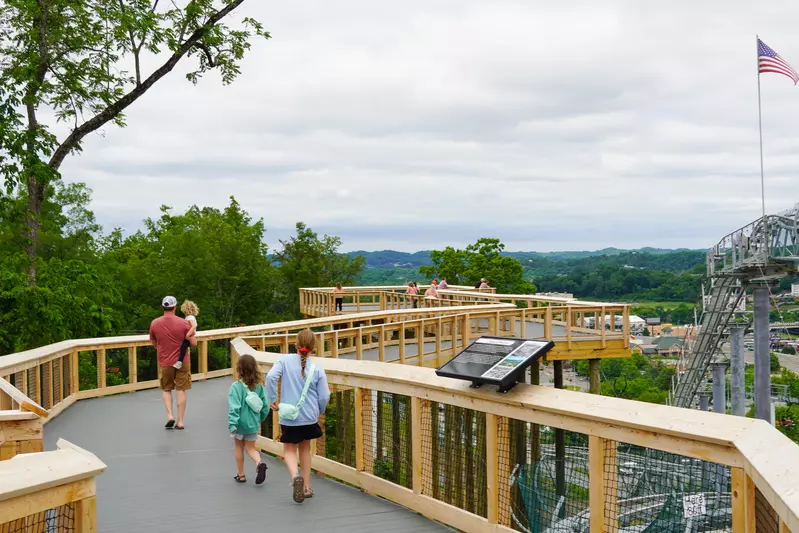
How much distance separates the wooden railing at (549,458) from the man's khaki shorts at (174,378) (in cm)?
314

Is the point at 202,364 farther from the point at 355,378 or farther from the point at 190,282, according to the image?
the point at 190,282

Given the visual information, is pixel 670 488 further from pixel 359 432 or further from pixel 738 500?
pixel 359 432

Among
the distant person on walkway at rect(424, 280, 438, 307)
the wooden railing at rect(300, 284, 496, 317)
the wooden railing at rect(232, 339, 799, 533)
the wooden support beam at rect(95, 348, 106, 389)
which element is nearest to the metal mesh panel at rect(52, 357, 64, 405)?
the wooden support beam at rect(95, 348, 106, 389)

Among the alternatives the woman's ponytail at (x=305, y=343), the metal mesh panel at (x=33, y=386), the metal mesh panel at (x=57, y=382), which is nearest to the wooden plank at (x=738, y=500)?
the woman's ponytail at (x=305, y=343)

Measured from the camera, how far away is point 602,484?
14.9 feet

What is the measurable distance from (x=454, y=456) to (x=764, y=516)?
286cm

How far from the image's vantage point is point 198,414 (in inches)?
446

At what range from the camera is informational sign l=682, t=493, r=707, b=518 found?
4405 mm

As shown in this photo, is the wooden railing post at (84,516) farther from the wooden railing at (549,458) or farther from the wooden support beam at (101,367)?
the wooden support beam at (101,367)

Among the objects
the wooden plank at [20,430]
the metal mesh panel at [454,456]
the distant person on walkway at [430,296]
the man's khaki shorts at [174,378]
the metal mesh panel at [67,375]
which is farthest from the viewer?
the distant person on walkway at [430,296]

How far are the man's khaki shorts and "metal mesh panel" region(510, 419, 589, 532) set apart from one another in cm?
584

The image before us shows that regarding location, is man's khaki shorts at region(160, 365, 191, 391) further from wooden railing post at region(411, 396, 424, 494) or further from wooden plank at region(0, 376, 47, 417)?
wooden railing post at region(411, 396, 424, 494)

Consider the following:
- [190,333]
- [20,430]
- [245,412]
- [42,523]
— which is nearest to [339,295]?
[190,333]

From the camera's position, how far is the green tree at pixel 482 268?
214 feet
